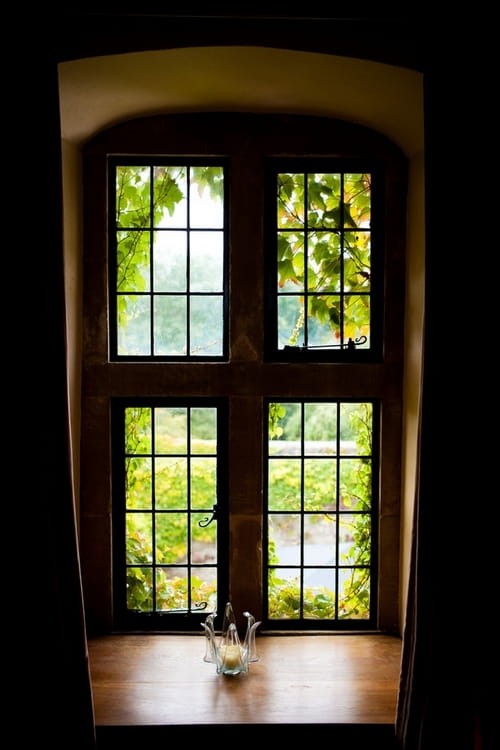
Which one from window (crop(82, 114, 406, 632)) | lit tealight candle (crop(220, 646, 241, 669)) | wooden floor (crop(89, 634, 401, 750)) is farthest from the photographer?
window (crop(82, 114, 406, 632))

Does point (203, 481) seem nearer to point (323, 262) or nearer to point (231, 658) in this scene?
point (231, 658)

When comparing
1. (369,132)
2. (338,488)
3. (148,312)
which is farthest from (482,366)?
(148,312)

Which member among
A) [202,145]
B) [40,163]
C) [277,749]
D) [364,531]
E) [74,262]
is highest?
[202,145]

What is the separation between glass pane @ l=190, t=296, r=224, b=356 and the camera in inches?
130

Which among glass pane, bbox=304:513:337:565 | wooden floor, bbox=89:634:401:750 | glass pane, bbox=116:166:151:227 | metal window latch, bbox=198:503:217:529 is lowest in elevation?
wooden floor, bbox=89:634:401:750

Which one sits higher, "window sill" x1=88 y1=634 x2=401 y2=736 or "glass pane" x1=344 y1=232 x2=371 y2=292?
"glass pane" x1=344 y1=232 x2=371 y2=292

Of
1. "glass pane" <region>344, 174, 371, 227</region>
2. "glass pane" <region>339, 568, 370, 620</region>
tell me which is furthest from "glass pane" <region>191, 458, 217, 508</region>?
"glass pane" <region>344, 174, 371, 227</region>

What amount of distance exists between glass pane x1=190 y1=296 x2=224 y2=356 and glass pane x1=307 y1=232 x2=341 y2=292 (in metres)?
0.51

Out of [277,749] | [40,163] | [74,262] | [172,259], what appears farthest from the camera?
[172,259]

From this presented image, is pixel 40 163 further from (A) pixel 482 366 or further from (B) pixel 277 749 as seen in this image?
(B) pixel 277 749

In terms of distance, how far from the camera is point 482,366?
2102 mm

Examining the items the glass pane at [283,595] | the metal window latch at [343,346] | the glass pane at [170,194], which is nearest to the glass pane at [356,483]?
the glass pane at [283,595]

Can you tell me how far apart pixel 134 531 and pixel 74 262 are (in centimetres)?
144

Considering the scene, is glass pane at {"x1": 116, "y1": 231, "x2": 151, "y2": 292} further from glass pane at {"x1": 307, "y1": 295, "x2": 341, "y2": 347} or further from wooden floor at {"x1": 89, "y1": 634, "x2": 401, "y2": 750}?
wooden floor at {"x1": 89, "y1": 634, "x2": 401, "y2": 750}
